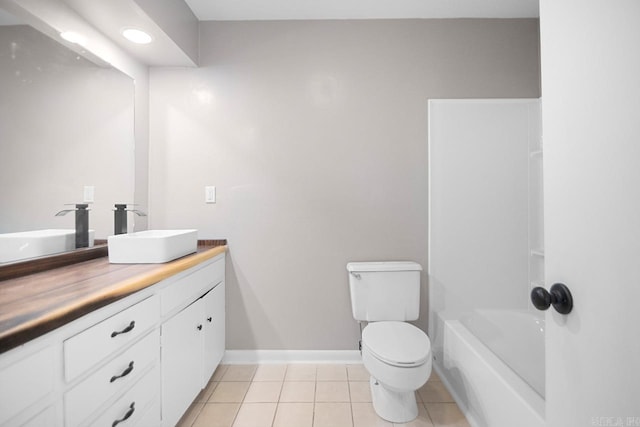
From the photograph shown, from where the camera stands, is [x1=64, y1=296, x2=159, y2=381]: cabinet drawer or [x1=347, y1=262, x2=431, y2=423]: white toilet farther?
[x1=347, y1=262, x2=431, y2=423]: white toilet

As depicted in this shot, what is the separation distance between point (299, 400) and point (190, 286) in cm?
92

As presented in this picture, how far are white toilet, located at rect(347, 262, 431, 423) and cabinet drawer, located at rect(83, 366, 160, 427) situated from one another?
3.23 ft

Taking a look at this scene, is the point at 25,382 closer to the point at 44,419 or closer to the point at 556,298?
the point at 44,419

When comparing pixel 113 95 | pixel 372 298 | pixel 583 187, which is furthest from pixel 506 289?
pixel 113 95

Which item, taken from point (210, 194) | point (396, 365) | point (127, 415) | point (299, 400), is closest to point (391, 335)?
point (396, 365)

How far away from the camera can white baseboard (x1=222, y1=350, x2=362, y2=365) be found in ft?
7.06

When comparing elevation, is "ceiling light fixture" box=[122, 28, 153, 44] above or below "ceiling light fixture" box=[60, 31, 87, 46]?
above

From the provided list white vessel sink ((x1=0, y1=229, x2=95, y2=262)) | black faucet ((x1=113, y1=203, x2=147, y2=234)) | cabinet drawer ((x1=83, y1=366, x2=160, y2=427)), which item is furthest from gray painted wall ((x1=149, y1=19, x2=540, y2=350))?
cabinet drawer ((x1=83, y1=366, x2=160, y2=427))

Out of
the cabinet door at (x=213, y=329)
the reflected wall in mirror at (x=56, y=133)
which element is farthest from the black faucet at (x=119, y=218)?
the cabinet door at (x=213, y=329)

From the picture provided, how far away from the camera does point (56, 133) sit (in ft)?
4.70

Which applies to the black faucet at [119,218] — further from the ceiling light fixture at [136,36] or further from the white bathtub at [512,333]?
the white bathtub at [512,333]

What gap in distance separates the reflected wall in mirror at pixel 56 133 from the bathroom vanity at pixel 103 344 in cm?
30

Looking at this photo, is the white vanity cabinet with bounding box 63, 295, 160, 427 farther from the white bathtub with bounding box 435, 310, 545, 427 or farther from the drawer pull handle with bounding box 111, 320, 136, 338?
the white bathtub with bounding box 435, 310, 545, 427

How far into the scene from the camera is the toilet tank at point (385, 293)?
194cm
